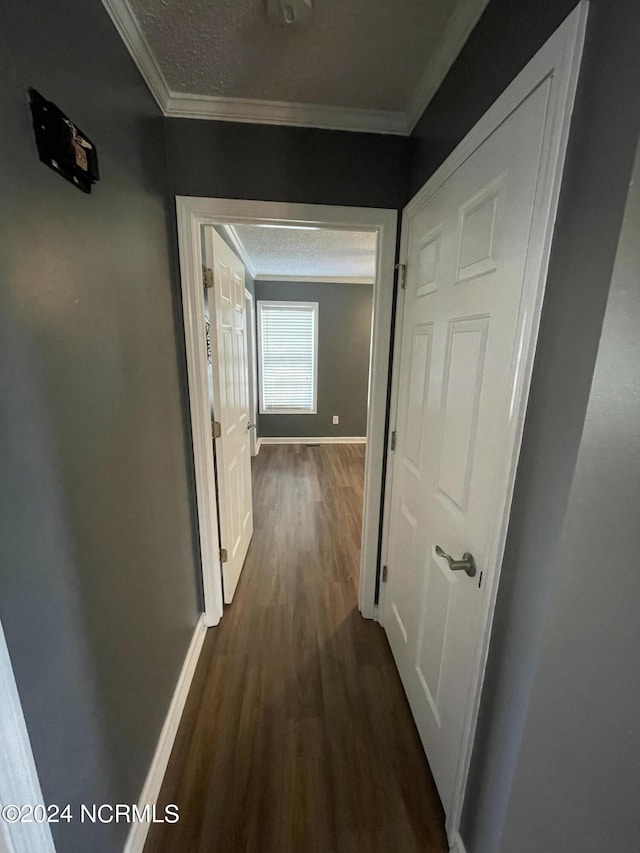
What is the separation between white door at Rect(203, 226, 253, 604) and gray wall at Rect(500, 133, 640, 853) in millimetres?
1495

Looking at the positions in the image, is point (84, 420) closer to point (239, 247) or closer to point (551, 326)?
point (551, 326)

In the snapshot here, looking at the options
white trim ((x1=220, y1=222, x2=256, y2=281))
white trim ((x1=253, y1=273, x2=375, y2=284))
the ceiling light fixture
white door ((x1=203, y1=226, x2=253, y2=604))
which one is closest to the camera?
the ceiling light fixture

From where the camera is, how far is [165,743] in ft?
4.11

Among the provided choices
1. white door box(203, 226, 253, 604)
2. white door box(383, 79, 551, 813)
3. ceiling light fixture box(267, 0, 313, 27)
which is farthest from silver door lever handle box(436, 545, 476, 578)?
ceiling light fixture box(267, 0, 313, 27)

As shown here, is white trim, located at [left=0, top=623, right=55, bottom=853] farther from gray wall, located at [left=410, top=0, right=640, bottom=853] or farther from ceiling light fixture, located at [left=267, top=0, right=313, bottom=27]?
ceiling light fixture, located at [left=267, top=0, right=313, bottom=27]

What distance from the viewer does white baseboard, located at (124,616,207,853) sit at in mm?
1013

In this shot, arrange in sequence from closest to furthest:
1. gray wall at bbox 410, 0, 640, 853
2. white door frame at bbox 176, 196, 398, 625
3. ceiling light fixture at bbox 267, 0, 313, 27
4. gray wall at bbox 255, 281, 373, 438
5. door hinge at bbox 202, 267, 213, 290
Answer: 1. gray wall at bbox 410, 0, 640, 853
2. ceiling light fixture at bbox 267, 0, 313, 27
3. white door frame at bbox 176, 196, 398, 625
4. door hinge at bbox 202, 267, 213, 290
5. gray wall at bbox 255, 281, 373, 438

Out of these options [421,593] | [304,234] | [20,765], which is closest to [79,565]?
[20,765]

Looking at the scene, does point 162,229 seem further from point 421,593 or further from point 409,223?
point 421,593

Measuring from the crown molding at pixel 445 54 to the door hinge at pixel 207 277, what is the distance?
41.2 inches

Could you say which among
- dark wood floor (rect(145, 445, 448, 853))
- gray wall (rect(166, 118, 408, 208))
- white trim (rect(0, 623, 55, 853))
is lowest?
dark wood floor (rect(145, 445, 448, 853))

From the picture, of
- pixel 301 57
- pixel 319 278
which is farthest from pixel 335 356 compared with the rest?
pixel 301 57

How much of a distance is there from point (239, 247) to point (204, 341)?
2.23 meters

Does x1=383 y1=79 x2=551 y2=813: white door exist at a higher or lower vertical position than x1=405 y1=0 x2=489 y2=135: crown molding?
lower
